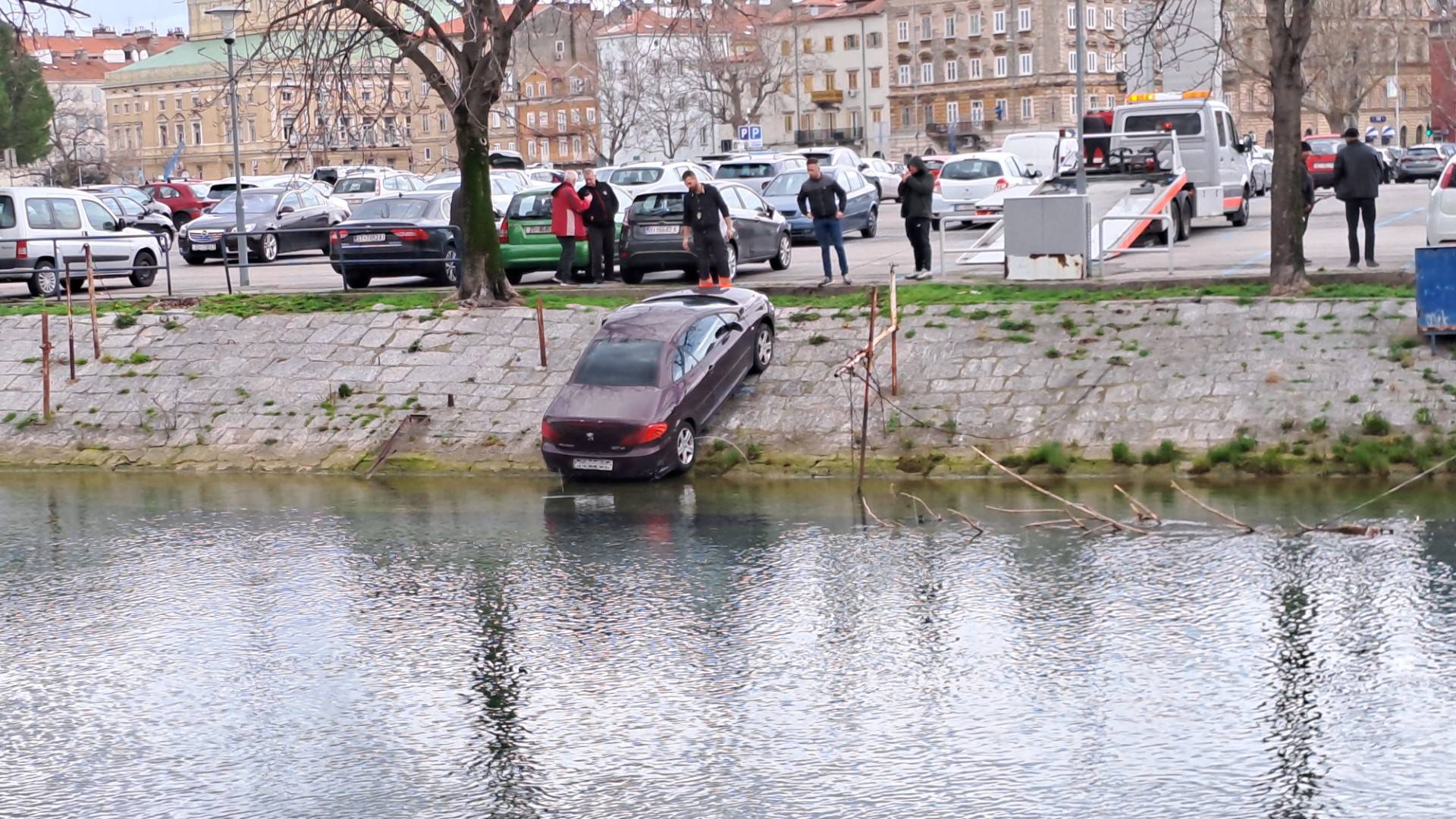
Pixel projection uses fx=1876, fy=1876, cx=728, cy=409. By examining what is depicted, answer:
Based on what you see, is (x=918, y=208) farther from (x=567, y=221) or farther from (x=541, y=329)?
(x=541, y=329)

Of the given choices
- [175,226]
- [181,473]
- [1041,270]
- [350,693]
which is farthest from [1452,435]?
[175,226]

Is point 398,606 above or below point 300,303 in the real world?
below

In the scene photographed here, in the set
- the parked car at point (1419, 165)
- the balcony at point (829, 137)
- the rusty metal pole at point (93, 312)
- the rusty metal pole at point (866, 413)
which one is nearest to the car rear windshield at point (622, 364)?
the rusty metal pole at point (866, 413)

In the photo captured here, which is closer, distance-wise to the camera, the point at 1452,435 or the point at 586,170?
the point at 1452,435

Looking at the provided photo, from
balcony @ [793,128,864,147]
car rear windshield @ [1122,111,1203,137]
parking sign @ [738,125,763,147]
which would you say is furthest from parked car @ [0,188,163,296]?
balcony @ [793,128,864,147]

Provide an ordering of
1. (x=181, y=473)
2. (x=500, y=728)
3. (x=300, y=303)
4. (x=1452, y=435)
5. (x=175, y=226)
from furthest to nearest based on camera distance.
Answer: (x=175, y=226), (x=300, y=303), (x=181, y=473), (x=1452, y=435), (x=500, y=728)

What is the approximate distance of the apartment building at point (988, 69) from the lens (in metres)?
105

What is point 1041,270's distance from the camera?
2408cm

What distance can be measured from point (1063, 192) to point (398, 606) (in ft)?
60.5

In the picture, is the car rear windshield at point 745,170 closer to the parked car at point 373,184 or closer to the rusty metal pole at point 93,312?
the parked car at point 373,184

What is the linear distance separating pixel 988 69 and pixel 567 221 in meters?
87.9

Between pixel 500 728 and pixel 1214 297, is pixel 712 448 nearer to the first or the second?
pixel 1214 297

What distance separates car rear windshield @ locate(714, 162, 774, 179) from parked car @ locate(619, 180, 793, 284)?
44.6ft

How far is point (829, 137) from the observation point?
120 meters
